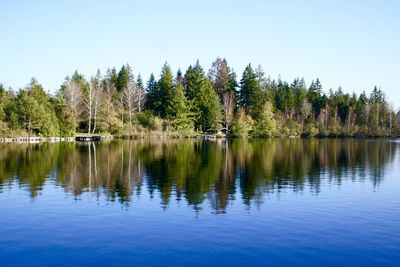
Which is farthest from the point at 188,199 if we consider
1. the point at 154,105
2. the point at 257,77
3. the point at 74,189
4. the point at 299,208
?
the point at 257,77

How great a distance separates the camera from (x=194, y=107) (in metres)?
102

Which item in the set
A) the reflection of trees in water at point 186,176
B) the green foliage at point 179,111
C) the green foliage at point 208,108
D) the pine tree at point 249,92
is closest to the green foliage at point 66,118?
the green foliage at point 179,111

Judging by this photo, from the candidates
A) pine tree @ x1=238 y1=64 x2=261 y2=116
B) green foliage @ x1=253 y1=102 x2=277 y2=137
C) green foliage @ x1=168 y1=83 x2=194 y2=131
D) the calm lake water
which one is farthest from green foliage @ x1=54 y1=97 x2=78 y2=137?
the calm lake water

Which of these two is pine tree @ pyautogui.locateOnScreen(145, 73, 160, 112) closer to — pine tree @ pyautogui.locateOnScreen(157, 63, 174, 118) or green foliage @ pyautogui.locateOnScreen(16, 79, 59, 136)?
pine tree @ pyautogui.locateOnScreen(157, 63, 174, 118)

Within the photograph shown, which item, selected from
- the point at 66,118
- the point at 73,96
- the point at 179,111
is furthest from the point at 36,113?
the point at 179,111

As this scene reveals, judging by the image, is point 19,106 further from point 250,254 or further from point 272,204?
point 250,254

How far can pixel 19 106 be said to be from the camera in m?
77.8

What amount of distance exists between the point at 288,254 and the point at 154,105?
91499 millimetres

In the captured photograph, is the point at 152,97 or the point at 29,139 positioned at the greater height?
the point at 152,97

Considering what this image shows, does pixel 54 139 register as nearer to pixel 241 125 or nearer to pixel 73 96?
pixel 73 96

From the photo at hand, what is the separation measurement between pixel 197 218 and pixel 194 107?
84811 millimetres

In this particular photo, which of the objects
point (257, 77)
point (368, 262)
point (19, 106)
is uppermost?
point (257, 77)

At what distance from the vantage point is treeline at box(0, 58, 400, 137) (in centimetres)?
8400

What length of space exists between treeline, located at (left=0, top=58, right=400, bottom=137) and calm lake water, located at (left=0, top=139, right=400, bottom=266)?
174 ft
